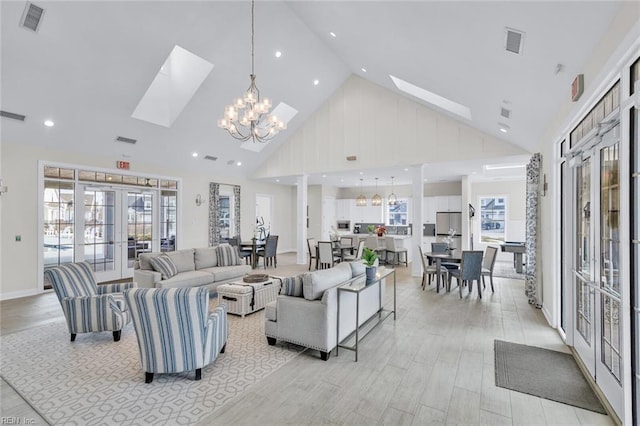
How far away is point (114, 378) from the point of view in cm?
297

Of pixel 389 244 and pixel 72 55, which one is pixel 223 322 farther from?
pixel 389 244

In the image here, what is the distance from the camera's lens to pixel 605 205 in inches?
103

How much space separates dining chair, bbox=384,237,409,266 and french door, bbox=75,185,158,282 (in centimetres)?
648

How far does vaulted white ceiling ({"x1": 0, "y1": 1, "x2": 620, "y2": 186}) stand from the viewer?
2990mm

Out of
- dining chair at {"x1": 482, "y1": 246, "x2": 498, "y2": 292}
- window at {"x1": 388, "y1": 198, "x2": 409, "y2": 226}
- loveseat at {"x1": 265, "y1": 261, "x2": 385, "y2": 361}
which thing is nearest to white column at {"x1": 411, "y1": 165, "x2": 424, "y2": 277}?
dining chair at {"x1": 482, "y1": 246, "x2": 498, "y2": 292}

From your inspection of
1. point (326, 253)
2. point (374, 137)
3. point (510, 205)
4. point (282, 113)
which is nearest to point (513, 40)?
point (374, 137)

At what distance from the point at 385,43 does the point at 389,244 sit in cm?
554

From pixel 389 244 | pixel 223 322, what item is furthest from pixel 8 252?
pixel 389 244

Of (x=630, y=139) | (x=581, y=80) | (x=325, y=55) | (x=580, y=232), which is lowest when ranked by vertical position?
(x=580, y=232)

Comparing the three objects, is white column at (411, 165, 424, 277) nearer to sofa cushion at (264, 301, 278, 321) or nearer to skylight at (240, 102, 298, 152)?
skylight at (240, 102, 298, 152)

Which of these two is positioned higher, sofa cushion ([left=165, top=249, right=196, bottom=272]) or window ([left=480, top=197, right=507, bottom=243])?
window ([left=480, top=197, right=507, bottom=243])

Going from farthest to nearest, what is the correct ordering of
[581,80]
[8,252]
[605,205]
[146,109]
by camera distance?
[146,109] → [8,252] → [581,80] → [605,205]

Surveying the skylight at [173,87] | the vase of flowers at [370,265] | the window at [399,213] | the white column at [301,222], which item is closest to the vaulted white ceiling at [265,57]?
the skylight at [173,87]

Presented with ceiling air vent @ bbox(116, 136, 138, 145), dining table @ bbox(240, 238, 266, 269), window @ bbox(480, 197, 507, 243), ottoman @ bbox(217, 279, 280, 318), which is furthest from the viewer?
window @ bbox(480, 197, 507, 243)
